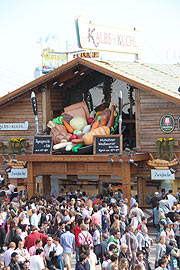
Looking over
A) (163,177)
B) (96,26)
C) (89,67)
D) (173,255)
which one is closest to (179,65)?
(96,26)

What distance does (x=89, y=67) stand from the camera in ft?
71.3

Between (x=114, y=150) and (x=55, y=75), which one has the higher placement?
(x=55, y=75)

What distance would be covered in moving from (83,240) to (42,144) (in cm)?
931

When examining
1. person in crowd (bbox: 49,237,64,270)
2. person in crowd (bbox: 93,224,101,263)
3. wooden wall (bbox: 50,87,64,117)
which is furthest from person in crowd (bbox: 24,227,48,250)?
wooden wall (bbox: 50,87,64,117)

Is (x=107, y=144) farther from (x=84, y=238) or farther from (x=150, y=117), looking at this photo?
(x=84, y=238)

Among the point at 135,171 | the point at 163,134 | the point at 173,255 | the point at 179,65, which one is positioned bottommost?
the point at 173,255

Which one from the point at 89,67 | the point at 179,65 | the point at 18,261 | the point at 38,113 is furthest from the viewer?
the point at 179,65

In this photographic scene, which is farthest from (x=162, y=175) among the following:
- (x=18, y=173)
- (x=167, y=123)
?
(x=18, y=173)

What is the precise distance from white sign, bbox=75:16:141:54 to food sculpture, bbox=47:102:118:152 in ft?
9.93

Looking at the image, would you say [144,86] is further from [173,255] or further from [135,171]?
[173,255]

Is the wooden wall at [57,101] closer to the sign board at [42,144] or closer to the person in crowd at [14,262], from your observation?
the sign board at [42,144]

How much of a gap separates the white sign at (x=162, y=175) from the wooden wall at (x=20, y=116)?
19.2ft

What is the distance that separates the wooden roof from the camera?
66.1ft

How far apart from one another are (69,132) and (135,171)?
3232 mm
